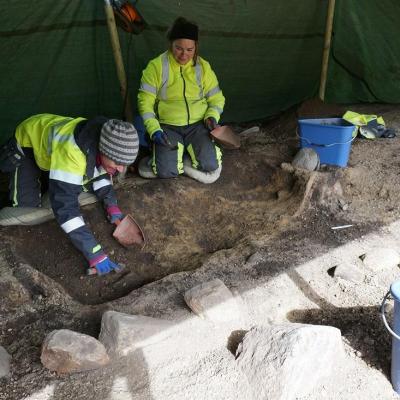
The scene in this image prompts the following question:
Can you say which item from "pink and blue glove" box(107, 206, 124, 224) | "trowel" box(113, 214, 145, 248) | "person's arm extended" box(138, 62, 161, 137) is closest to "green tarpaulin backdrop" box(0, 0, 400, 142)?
"person's arm extended" box(138, 62, 161, 137)

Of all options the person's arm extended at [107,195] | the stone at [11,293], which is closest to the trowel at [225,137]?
the person's arm extended at [107,195]

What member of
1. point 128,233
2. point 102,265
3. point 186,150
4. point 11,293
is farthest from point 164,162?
point 11,293

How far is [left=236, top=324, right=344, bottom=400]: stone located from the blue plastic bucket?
2.20 meters

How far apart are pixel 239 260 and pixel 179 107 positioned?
66.9 inches

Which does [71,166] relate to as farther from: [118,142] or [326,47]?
[326,47]

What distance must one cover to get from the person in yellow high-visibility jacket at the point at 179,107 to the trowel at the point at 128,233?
70 centimetres

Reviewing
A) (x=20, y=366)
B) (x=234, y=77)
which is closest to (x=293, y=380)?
(x=20, y=366)

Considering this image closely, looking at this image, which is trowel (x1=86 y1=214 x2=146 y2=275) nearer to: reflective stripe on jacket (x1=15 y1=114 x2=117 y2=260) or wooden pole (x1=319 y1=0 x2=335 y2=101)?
reflective stripe on jacket (x1=15 y1=114 x2=117 y2=260)

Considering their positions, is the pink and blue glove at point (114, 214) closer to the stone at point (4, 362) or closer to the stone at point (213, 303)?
the stone at point (213, 303)

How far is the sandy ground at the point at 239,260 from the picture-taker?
6.91 feet

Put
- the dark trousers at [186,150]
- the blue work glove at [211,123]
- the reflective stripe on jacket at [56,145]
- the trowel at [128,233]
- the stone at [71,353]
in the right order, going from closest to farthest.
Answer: the stone at [71,353]
the reflective stripe on jacket at [56,145]
the trowel at [128,233]
the dark trousers at [186,150]
the blue work glove at [211,123]

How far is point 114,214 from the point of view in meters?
3.26

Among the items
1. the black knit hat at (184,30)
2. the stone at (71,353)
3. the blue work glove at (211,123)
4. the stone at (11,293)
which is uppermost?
the black knit hat at (184,30)

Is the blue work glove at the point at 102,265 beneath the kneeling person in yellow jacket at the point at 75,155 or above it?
beneath
